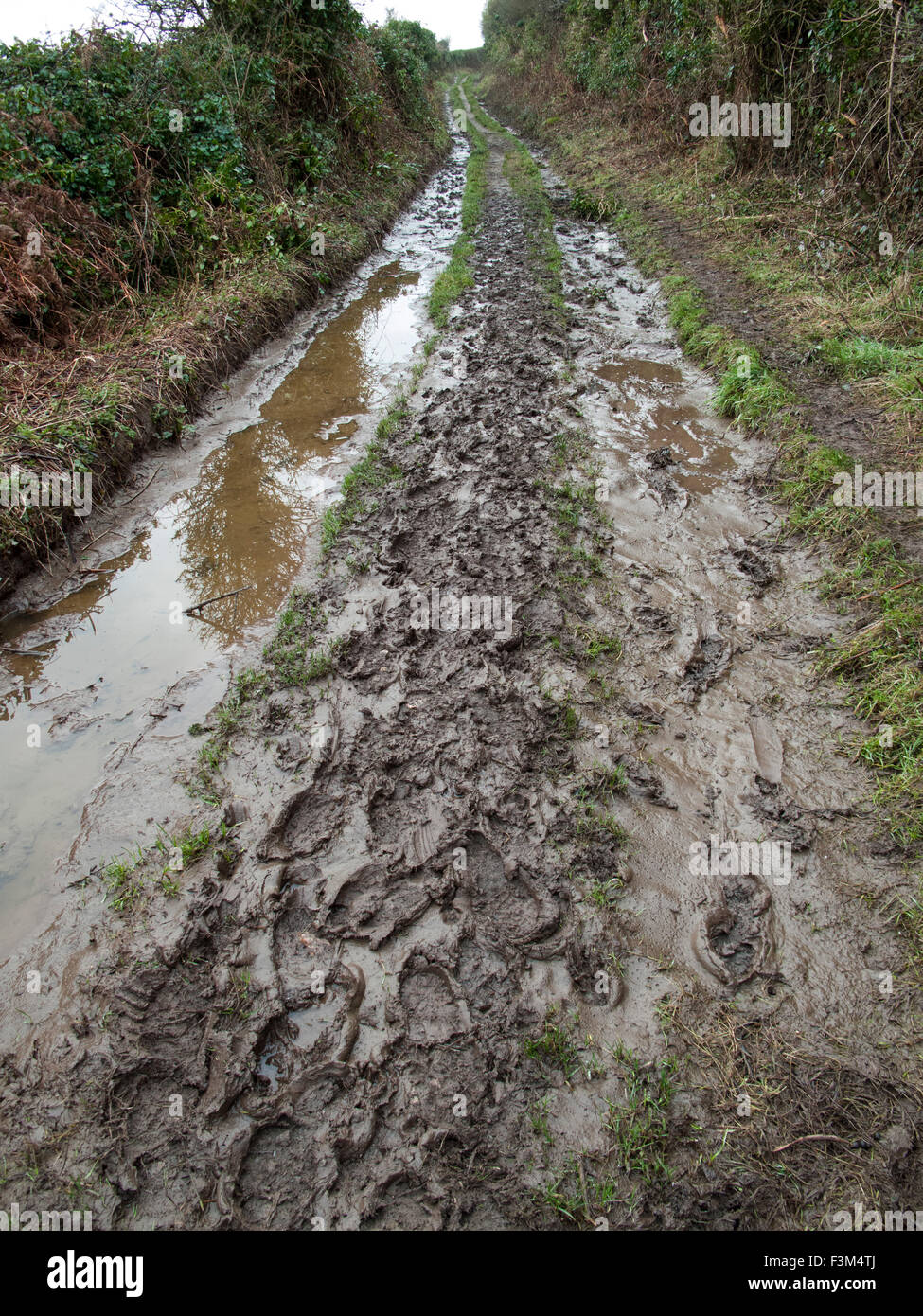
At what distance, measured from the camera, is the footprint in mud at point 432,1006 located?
2342 millimetres

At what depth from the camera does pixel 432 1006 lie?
242 cm

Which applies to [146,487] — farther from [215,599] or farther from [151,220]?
[151,220]

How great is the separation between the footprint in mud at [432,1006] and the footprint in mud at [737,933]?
0.99 m

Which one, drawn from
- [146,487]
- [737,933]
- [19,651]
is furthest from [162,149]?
[737,933]

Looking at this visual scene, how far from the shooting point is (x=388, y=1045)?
230 centimetres

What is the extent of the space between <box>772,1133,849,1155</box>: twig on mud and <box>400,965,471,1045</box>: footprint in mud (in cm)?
108

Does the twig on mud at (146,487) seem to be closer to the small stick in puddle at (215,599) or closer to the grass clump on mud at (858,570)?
the small stick in puddle at (215,599)

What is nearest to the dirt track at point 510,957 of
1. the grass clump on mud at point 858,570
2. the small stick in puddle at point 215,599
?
the grass clump on mud at point 858,570

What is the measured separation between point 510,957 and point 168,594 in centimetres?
346

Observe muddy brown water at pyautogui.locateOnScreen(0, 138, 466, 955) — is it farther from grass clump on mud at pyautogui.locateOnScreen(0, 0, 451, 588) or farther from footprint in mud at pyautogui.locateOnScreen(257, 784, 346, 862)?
footprint in mud at pyautogui.locateOnScreen(257, 784, 346, 862)

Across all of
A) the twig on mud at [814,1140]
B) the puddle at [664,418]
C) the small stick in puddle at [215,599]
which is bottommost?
the twig on mud at [814,1140]

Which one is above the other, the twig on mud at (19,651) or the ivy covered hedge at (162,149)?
the ivy covered hedge at (162,149)
